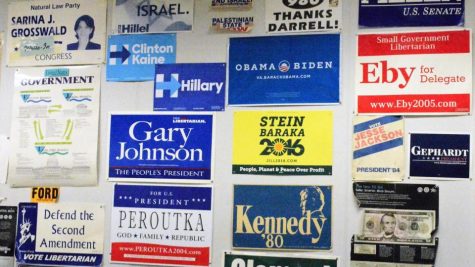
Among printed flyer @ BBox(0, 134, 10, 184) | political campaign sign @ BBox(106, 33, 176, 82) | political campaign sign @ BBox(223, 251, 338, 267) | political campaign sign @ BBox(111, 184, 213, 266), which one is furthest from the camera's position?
printed flyer @ BBox(0, 134, 10, 184)

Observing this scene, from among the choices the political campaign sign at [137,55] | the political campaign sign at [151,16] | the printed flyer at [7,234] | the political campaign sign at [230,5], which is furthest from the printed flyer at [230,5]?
the printed flyer at [7,234]

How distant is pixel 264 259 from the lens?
2332mm

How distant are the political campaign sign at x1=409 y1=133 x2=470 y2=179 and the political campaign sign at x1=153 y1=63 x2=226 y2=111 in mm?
845

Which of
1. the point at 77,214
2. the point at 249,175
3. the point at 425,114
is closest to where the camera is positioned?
the point at 425,114

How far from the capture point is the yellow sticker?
2568 mm

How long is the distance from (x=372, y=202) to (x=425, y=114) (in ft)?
1.38

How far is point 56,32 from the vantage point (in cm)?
263

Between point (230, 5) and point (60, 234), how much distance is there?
1316 millimetres

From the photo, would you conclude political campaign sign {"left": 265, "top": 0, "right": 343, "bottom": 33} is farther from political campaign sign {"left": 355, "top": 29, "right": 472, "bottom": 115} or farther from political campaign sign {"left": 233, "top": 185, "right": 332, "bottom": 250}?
political campaign sign {"left": 233, "top": 185, "right": 332, "bottom": 250}

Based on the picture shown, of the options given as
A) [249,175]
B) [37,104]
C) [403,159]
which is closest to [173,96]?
[249,175]

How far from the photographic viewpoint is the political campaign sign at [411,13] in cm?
226

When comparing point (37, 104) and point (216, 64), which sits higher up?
point (216, 64)


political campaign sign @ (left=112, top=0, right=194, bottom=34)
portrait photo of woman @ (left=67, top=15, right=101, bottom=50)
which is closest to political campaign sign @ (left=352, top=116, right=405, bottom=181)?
political campaign sign @ (left=112, top=0, right=194, bottom=34)

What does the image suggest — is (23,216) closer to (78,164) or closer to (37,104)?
(78,164)
